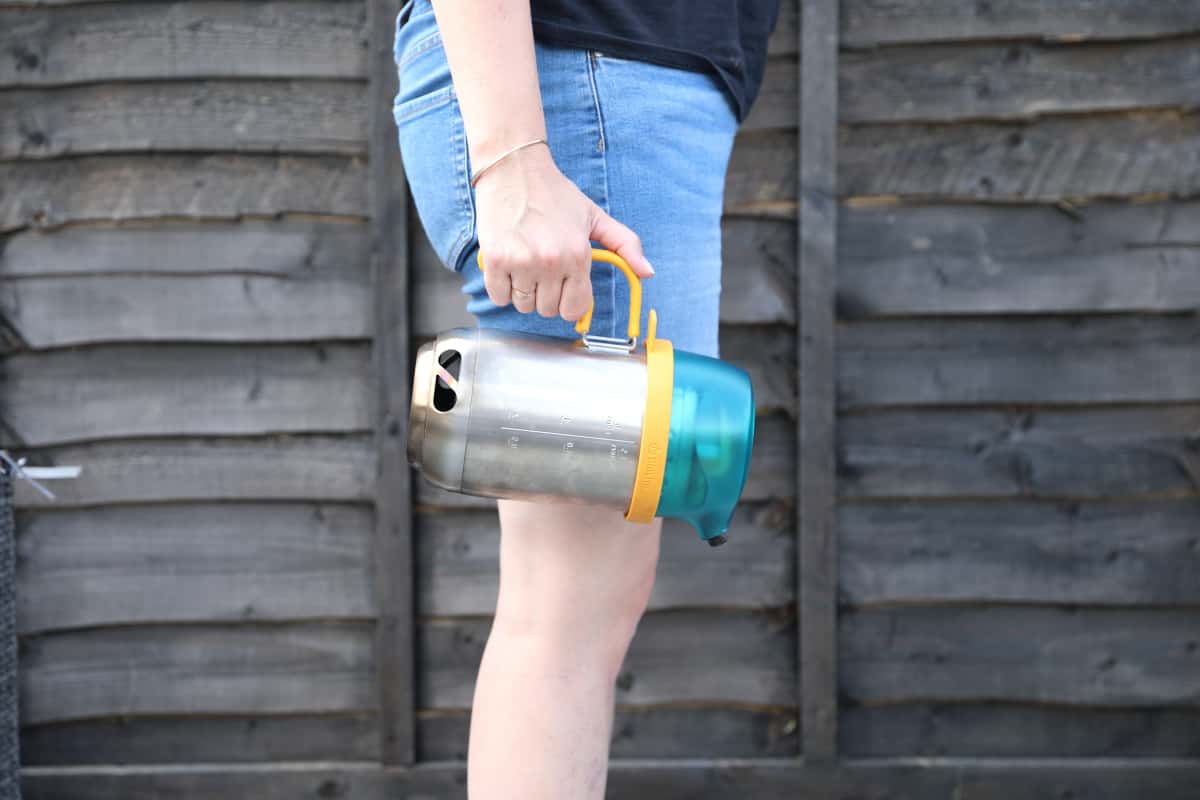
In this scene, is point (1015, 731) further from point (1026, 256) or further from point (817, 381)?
point (1026, 256)

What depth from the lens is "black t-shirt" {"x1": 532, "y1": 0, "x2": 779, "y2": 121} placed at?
2.52 ft

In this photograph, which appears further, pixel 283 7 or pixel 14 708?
pixel 283 7

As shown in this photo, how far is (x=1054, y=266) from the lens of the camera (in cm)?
174

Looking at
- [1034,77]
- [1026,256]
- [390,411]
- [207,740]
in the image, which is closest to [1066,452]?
[1026,256]

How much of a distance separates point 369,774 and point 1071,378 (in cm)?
146

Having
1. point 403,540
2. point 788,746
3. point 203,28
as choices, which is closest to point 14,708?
point 403,540

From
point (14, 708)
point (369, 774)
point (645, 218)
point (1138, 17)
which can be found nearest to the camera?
point (645, 218)

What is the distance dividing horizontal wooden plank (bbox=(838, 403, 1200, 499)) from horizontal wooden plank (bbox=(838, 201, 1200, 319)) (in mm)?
192

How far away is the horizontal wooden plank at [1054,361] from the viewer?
1.75 meters

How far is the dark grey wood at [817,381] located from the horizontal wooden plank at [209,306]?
78 cm

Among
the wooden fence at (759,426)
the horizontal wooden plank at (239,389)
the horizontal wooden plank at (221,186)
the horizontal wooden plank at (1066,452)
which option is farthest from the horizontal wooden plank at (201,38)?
the horizontal wooden plank at (1066,452)

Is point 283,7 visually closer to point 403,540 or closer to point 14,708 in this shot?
point 403,540

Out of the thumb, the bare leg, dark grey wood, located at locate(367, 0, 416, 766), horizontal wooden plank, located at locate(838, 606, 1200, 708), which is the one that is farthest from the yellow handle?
horizontal wooden plank, located at locate(838, 606, 1200, 708)

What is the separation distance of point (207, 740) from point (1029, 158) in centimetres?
184
